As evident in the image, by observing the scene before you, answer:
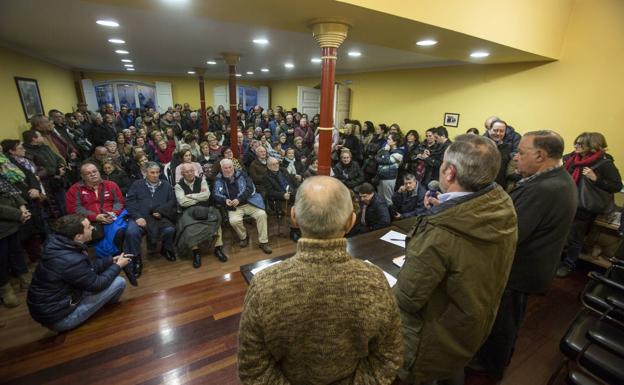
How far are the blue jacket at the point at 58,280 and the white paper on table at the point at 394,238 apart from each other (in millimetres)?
2267

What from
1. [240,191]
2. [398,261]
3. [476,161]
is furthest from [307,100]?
[476,161]

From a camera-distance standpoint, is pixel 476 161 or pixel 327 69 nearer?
pixel 476 161

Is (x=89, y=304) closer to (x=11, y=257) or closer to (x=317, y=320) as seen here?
(x=11, y=257)

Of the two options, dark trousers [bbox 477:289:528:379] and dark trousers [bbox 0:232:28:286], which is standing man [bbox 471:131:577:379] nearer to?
dark trousers [bbox 477:289:528:379]

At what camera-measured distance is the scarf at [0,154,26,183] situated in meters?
2.76

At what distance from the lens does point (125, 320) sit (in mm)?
2414

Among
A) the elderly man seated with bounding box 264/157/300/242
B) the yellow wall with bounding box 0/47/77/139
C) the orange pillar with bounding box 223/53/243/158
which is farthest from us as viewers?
the orange pillar with bounding box 223/53/243/158

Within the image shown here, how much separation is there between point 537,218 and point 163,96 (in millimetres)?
13315

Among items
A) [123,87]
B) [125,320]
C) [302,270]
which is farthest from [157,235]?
[123,87]

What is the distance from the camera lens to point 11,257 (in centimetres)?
269

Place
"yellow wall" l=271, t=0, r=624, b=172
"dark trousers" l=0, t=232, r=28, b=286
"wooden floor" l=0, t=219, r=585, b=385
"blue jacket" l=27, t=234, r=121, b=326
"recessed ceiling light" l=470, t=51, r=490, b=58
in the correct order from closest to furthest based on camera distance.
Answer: "wooden floor" l=0, t=219, r=585, b=385
"blue jacket" l=27, t=234, r=121, b=326
"dark trousers" l=0, t=232, r=28, b=286
"yellow wall" l=271, t=0, r=624, b=172
"recessed ceiling light" l=470, t=51, r=490, b=58

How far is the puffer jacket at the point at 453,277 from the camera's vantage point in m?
1.09

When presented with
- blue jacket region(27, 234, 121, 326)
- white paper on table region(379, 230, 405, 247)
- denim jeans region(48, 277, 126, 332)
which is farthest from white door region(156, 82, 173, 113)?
white paper on table region(379, 230, 405, 247)

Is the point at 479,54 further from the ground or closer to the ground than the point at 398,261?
further from the ground
